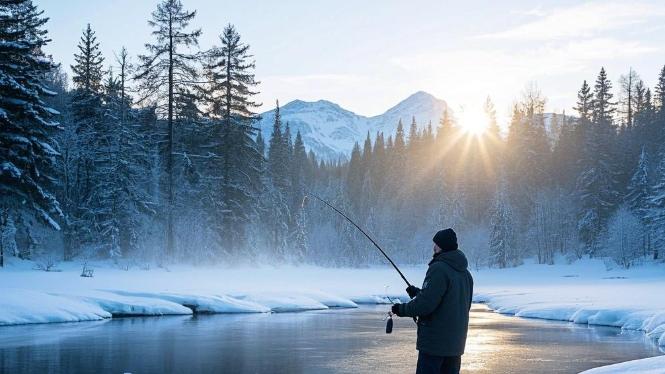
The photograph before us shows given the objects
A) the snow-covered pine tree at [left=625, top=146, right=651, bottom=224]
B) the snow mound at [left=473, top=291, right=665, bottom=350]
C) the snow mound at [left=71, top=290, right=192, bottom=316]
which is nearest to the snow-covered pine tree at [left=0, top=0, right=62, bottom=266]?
the snow mound at [left=71, top=290, right=192, bottom=316]

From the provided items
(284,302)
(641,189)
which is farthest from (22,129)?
(641,189)

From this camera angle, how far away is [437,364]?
7.20 meters

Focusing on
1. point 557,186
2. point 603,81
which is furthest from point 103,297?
point 603,81

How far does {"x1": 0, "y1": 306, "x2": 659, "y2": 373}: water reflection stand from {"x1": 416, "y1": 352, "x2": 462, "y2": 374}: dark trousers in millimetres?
7641

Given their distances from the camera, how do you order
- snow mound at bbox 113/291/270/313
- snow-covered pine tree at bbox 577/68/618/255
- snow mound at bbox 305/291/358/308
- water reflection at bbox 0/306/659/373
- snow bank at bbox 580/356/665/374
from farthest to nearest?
1. snow-covered pine tree at bbox 577/68/618/255
2. snow mound at bbox 305/291/358/308
3. snow mound at bbox 113/291/270/313
4. water reflection at bbox 0/306/659/373
5. snow bank at bbox 580/356/665/374

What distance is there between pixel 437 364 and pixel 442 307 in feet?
2.07

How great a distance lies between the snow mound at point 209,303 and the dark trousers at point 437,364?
69.6ft

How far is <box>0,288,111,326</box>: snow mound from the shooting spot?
21.3 metres

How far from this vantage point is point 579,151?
80.1m

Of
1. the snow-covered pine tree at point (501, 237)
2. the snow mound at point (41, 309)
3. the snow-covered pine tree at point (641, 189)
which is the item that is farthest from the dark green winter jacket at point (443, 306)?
the snow-covered pine tree at point (501, 237)

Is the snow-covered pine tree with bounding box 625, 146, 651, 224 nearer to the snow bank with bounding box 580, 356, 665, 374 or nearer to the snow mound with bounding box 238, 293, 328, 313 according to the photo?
the snow mound with bounding box 238, 293, 328, 313

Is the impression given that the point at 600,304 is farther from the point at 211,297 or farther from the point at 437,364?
the point at 437,364

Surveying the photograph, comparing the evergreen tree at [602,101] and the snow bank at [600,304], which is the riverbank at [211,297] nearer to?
the snow bank at [600,304]

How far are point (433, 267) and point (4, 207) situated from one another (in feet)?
88.1
